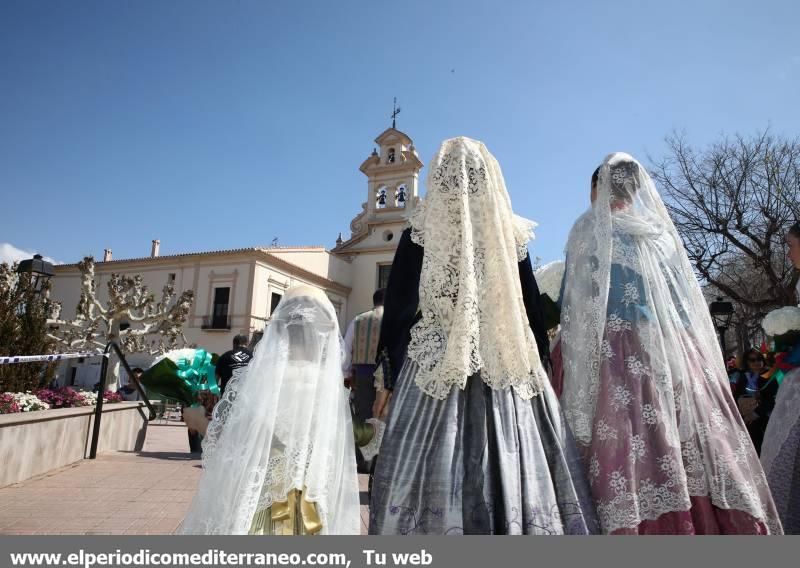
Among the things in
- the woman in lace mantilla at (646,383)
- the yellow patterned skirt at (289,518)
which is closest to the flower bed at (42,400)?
the yellow patterned skirt at (289,518)

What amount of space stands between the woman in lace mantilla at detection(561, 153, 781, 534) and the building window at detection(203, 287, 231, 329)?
24.3 meters

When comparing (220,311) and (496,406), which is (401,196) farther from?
(496,406)

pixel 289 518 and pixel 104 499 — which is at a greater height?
pixel 289 518

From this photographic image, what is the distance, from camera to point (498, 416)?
195cm

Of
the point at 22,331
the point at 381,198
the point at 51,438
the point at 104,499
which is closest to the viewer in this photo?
the point at 104,499

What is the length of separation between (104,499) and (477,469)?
313cm

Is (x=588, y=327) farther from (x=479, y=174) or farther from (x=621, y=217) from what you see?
(x=479, y=174)

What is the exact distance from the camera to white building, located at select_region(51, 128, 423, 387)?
82.1ft

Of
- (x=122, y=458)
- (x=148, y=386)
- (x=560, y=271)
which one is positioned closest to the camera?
(x=560, y=271)

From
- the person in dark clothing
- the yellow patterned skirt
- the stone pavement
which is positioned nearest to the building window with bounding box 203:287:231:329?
the person in dark clothing

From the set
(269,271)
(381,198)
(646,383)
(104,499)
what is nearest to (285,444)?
(646,383)

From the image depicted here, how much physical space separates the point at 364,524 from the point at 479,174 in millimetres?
2181

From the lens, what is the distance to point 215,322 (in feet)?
83.2

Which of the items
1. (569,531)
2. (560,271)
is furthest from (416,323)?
(560,271)
